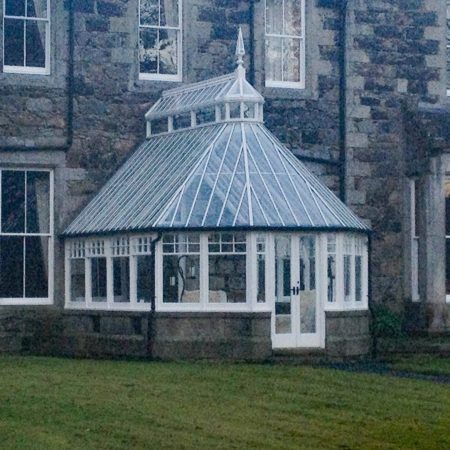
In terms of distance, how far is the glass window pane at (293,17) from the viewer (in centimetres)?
2653

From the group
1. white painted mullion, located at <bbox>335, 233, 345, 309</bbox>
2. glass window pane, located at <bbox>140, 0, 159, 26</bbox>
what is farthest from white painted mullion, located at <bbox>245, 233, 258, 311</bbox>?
glass window pane, located at <bbox>140, 0, 159, 26</bbox>

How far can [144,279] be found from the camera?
22.2 m

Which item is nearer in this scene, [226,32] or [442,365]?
[442,365]

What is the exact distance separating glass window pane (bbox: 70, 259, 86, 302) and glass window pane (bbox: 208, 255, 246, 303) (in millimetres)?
3352

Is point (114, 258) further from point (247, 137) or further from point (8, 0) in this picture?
point (8, 0)

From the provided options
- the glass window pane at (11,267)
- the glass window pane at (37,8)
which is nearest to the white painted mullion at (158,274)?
the glass window pane at (11,267)

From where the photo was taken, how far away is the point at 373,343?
22.8 m

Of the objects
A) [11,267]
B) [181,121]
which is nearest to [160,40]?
[181,121]

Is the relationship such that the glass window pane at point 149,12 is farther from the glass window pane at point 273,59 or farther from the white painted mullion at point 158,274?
the white painted mullion at point 158,274

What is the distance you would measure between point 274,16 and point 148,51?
8.88 ft

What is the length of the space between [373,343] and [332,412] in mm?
7692

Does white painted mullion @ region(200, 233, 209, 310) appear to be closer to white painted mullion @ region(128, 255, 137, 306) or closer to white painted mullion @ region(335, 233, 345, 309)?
white painted mullion @ region(128, 255, 137, 306)

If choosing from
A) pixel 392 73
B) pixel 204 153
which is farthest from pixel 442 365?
pixel 392 73

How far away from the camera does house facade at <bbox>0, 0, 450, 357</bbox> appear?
2394 centimetres
